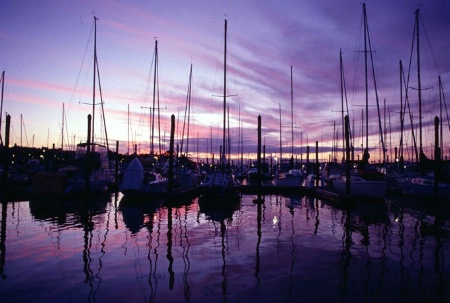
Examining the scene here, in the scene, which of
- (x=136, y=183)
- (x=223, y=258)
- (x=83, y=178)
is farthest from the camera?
(x=83, y=178)

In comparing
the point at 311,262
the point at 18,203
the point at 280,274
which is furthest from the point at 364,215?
the point at 18,203

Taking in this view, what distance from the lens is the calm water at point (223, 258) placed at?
810 cm

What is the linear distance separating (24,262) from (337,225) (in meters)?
13.7

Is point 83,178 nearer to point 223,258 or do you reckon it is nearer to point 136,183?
point 136,183

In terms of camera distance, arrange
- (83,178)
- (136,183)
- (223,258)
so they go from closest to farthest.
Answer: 1. (223,258)
2. (136,183)
3. (83,178)

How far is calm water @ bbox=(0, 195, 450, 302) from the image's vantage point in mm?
8102

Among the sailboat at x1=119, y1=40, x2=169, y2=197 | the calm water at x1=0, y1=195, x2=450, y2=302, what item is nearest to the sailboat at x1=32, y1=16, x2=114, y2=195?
the sailboat at x1=119, y1=40, x2=169, y2=197

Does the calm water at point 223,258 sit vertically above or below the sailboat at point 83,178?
below

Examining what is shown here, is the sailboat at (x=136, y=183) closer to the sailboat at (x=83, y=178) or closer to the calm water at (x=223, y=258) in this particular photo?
the sailboat at (x=83, y=178)

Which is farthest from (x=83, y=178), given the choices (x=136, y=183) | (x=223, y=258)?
(x=223, y=258)

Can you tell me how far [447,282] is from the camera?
8.75 meters

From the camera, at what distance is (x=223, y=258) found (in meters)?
11.1

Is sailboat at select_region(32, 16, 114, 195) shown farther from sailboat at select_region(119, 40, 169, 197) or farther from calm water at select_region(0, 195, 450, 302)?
calm water at select_region(0, 195, 450, 302)

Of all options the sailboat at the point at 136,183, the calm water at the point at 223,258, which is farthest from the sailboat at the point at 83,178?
the calm water at the point at 223,258
